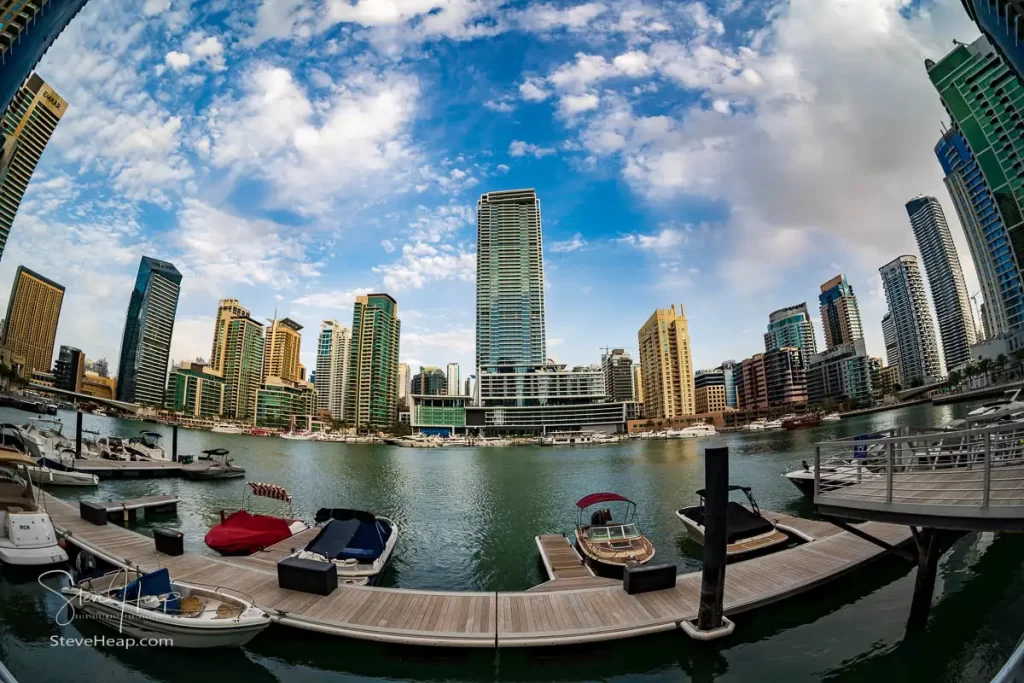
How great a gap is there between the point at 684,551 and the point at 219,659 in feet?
56.6

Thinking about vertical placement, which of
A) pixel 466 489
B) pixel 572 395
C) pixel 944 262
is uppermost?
pixel 944 262

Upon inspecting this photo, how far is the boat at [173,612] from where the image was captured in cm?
883

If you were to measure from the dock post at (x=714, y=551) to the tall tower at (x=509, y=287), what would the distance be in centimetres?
15915

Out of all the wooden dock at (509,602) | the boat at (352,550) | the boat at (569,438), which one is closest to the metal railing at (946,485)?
the wooden dock at (509,602)

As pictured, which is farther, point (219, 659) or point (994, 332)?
point (994, 332)

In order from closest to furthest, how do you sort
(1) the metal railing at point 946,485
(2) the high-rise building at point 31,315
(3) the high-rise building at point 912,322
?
(1) the metal railing at point 946,485, (2) the high-rise building at point 31,315, (3) the high-rise building at point 912,322

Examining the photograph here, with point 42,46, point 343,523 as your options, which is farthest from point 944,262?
point 42,46

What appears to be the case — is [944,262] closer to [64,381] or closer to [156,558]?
[156,558]

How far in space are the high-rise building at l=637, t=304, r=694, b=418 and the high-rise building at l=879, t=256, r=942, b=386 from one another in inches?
3090

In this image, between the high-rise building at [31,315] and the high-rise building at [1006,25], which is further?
the high-rise building at [31,315]

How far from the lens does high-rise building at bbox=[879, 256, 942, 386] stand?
494 feet

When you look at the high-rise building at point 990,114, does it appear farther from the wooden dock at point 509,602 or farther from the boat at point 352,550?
the boat at point 352,550

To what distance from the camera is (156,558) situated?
13.6 m

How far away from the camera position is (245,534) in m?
16.1
